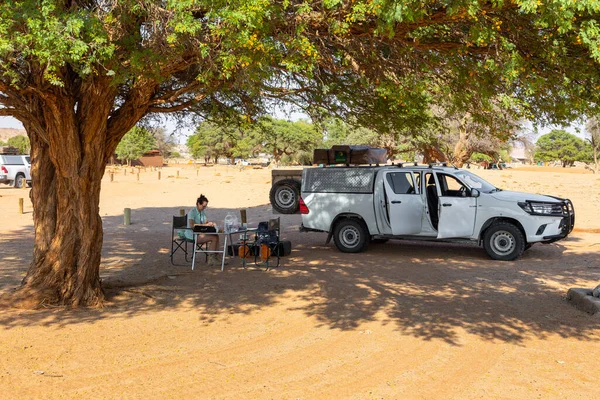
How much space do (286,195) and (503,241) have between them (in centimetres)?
609

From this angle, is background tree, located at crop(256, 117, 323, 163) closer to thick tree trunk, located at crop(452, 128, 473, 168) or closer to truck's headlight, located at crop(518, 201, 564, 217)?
thick tree trunk, located at crop(452, 128, 473, 168)

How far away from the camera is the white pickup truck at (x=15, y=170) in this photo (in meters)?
35.7

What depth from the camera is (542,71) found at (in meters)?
7.16

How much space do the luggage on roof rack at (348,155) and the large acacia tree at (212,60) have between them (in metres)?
4.58

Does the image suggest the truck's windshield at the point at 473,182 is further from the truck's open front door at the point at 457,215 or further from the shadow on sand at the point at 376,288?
the shadow on sand at the point at 376,288

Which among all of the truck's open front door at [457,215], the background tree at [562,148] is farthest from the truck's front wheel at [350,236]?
the background tree at [562,148]

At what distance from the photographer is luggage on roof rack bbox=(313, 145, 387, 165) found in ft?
48.7

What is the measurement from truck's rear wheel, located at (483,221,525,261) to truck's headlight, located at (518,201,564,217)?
455mm

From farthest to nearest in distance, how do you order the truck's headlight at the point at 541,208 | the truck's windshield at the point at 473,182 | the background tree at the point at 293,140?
the background tree at the point at 293,140
the truck's windshield at the point at 473,182
the truck's headlight at the point at 541,208

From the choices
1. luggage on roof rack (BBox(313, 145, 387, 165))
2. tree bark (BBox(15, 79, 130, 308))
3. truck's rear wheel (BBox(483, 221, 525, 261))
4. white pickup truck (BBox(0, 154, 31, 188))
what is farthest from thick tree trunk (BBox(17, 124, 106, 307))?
white pickup truck (BBox(0, 154, 31, 188))

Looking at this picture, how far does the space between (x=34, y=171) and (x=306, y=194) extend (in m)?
6.59

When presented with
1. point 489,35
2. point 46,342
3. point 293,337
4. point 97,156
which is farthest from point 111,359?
point 489,35

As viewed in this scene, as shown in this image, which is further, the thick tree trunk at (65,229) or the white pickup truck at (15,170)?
the white pickup truck at (15,170)

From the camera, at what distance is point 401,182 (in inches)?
524
